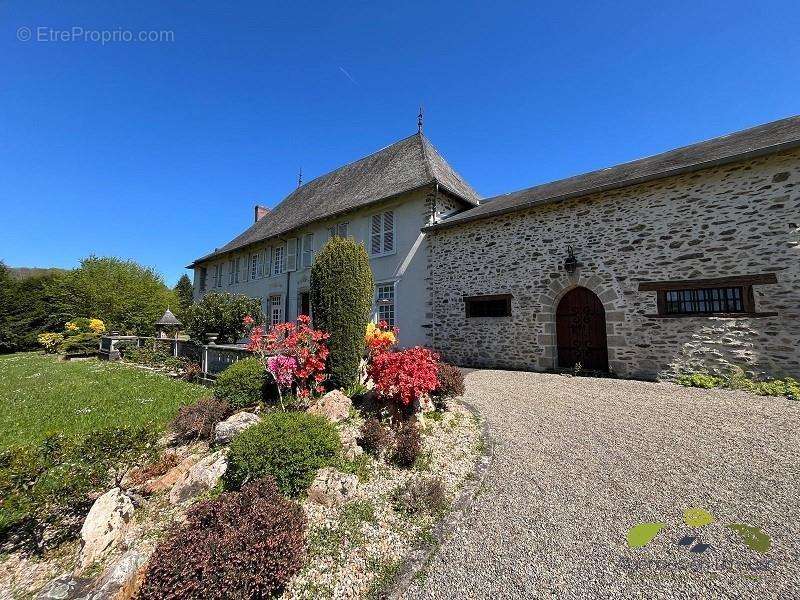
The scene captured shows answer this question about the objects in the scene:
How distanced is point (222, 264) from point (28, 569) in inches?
811

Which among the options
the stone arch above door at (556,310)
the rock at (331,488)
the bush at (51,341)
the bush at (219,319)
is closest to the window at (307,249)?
the bush at (219,319)

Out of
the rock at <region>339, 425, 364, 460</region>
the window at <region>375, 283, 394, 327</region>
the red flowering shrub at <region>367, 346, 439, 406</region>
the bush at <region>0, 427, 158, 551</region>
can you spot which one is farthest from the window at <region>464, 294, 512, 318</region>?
the bush at <region>0, 427, 158, 551</region>

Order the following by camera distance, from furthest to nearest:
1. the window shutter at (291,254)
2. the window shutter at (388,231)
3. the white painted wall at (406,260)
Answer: the window shutter at (291,254), the window shutter at (388,231), the white painted wall at (406,260)

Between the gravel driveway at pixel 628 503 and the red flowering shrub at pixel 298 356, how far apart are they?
2.80 metres

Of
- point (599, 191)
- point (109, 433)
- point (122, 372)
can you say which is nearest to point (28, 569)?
point (109, 433)

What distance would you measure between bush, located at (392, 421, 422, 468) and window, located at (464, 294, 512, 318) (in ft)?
20.5

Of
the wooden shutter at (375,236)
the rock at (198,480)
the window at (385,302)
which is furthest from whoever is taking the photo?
the wooden shutter at (375,236)

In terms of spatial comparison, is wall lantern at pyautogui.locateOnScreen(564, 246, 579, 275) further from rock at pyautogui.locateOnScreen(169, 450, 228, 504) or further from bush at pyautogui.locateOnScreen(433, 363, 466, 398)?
rock at pyautogui.locateOnScreen(169, 450, 228, 504)

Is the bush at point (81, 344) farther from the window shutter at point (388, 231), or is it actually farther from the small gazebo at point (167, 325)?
the window shutter at point (388, 231)

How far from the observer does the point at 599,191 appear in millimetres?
8078

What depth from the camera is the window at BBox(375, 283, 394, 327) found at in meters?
12.0

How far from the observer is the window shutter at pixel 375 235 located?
12527 mm

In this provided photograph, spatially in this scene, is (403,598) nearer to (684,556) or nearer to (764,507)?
(684,556)

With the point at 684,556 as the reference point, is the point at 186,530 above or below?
above
